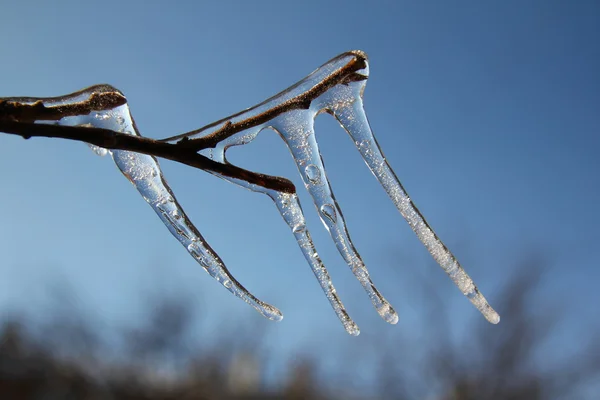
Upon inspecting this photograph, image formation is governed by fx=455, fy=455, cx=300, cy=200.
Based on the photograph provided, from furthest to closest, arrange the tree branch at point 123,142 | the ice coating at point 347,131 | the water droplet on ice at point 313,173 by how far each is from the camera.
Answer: the water droplet on ice at point 313,173 < the ice coating at point 347,131 < the tree branch at point 123,142

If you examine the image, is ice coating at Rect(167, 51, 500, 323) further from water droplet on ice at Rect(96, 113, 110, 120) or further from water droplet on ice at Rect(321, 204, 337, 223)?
water droplet on ice at Rect(96, 113, 110, 120)

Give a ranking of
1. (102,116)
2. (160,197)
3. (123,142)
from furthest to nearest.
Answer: (160,197) → (102,116) → (123,142)

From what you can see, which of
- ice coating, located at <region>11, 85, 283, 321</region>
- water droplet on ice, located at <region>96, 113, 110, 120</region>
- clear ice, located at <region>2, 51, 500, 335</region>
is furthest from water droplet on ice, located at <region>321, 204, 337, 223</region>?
water droplet on ice, located at <region>96, 113, 110, 120</region>

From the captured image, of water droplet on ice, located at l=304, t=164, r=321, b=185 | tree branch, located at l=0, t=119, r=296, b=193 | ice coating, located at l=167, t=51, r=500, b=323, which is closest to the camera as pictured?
tree branch, located at l=0, t=119, r=296, b=193

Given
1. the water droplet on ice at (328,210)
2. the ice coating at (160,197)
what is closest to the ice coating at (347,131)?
the water droplet on ice at (328,210)

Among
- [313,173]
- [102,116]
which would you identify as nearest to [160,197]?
[102,116]

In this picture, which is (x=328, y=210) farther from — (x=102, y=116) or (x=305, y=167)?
(x=102, y=116)

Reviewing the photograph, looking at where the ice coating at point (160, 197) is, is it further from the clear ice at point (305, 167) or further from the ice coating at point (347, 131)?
the ice coating at point (347, 131)

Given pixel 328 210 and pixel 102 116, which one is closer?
pixel 102 116
